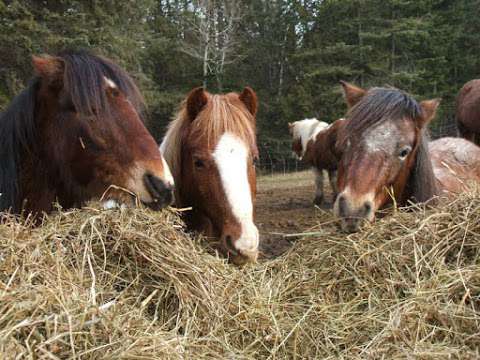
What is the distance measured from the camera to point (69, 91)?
2.61 meters

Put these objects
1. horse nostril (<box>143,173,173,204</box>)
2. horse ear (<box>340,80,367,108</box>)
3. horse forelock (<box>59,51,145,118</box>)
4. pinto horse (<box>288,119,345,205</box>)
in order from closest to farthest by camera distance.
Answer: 1. horse nostril (<box>143,173,173,204</box>)
2. horse forelock (<box>59,51,145,118</box>)
3. horse ear (<box>340,80,367,108</box>)
4. pinto horse (<box>288,119,345,205</box>)

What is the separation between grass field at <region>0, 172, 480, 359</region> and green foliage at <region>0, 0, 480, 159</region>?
746 inches

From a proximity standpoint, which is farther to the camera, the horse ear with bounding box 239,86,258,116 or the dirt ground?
the dirt ground

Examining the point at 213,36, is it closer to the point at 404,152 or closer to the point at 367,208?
the point at 404,152

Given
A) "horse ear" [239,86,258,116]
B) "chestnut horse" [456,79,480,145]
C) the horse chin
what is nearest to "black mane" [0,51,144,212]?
"horse ear" [239,86,258,116]

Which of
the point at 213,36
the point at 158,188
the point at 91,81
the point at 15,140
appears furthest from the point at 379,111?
the point at 213,36

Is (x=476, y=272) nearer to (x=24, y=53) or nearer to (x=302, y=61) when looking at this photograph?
(x=24, y=53)

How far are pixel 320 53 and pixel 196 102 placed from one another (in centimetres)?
2274

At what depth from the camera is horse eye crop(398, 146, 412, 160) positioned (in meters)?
3.23

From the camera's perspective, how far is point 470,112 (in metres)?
10.1

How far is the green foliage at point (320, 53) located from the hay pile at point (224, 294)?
18.9 m

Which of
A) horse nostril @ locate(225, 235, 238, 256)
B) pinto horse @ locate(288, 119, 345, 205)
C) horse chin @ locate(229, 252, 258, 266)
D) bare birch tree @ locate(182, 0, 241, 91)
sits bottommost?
pinto horse @ locate(288, 119, 345, 205)

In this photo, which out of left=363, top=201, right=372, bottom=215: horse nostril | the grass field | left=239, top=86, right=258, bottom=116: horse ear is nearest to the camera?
the grass field

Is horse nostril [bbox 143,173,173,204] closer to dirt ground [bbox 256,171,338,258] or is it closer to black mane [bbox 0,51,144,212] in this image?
black mane [bbox 0,51,144,212]
